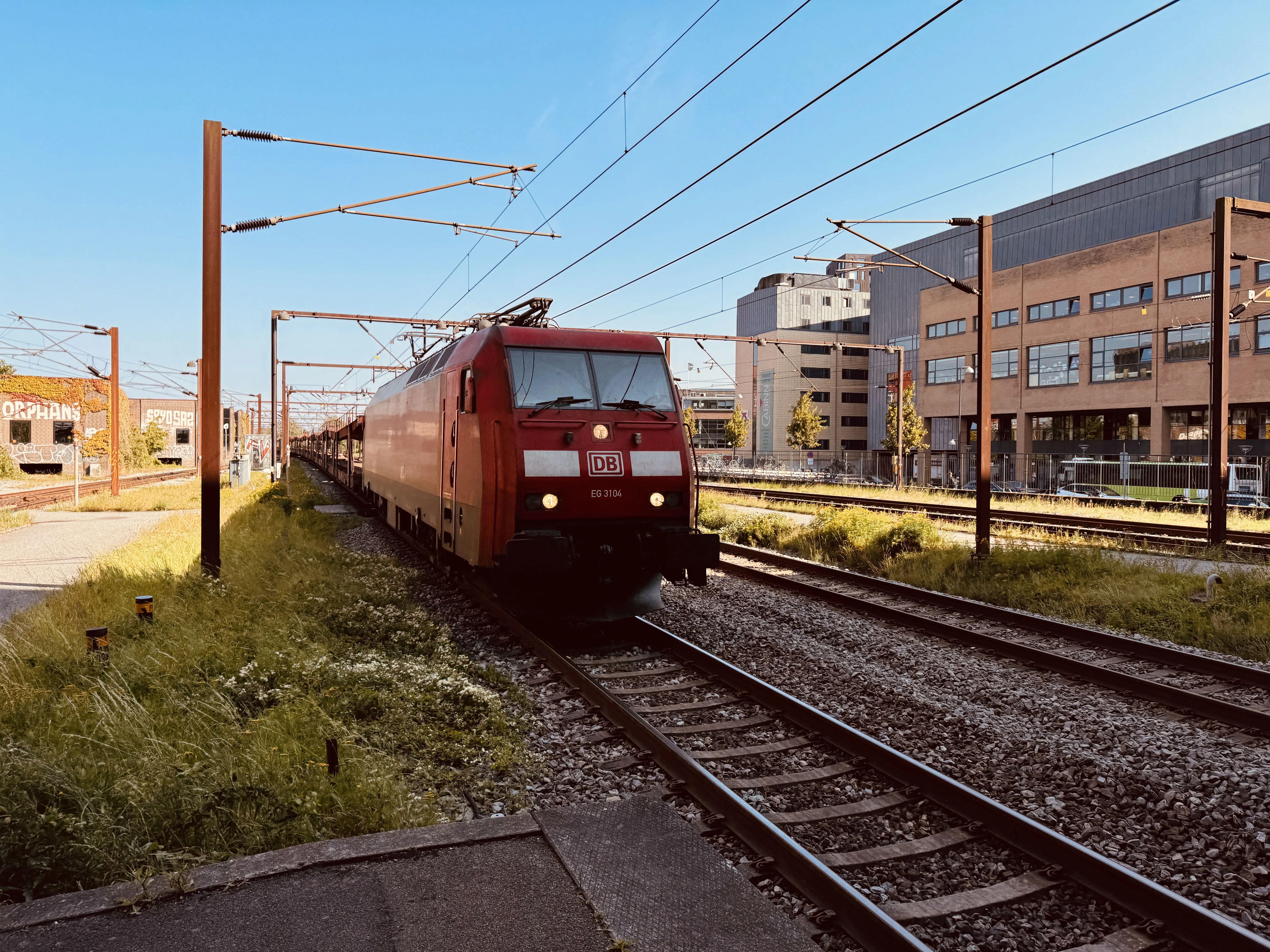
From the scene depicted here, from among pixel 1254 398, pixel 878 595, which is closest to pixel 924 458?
pixel 1254 398

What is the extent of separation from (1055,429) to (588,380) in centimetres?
4665

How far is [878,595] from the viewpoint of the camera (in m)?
11.7

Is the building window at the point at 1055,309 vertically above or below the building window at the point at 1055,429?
above

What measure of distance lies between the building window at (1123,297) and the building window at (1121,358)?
1621 mm

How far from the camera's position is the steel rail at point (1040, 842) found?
343cm

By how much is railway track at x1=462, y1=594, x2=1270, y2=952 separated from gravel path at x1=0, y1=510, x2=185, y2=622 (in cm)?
819

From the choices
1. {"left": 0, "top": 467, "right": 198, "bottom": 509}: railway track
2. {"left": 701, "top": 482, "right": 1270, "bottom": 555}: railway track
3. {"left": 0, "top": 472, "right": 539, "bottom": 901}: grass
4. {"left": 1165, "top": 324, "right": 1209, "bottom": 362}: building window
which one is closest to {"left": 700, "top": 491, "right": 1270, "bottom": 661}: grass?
{"left": 701, "top": 482, "right": 1270, "bottom": 555}: railway track

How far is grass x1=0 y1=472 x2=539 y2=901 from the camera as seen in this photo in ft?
13.5

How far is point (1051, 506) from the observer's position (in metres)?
24.0

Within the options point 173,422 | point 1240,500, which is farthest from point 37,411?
point 1240,500

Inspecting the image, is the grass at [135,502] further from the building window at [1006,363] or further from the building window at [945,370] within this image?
the building window at [945,370]

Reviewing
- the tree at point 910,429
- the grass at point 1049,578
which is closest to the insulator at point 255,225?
the grass at point 1049,578

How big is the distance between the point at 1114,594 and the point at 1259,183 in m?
41.3

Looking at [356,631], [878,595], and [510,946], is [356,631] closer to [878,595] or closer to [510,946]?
[510,946]
